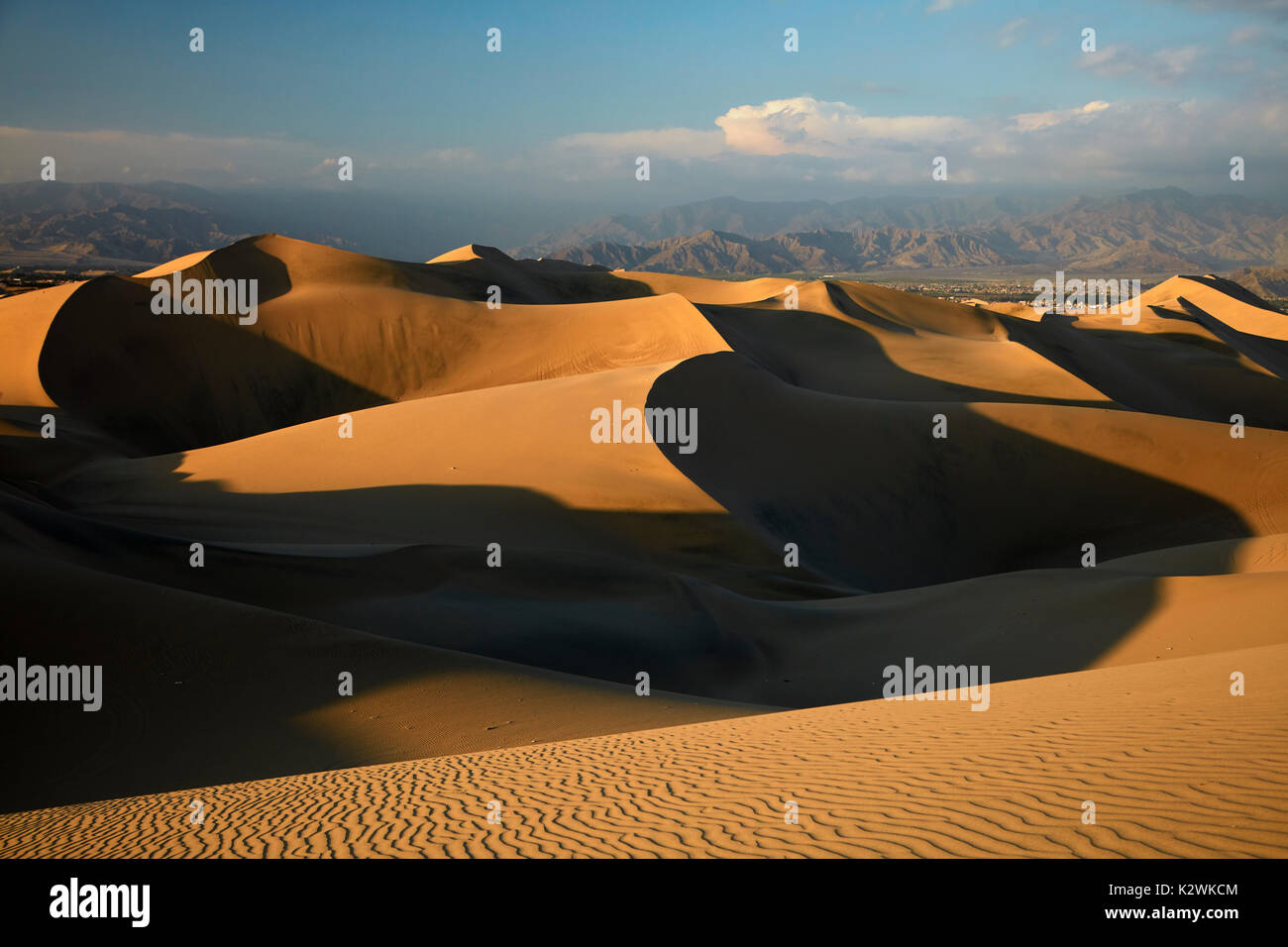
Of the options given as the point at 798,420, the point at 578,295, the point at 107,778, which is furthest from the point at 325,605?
the point at 578,295

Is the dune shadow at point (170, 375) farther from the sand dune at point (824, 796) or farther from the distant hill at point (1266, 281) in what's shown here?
the distant hill at point (1266, 281)

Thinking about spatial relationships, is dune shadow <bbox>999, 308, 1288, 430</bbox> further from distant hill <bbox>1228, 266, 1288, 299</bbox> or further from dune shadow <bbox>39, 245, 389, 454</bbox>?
distant hill <bbox>1228, 266, 1288, 299</bbox>

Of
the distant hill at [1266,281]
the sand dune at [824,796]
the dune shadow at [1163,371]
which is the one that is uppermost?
the distant hill at [1266,281]

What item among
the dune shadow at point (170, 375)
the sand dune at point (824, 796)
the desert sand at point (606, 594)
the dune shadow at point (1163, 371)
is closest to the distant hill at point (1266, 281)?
the dune shadow at point (1163, 371)

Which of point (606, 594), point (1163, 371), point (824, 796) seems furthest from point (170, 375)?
point (1163, 371)

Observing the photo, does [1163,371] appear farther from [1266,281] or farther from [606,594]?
[1266,281]
